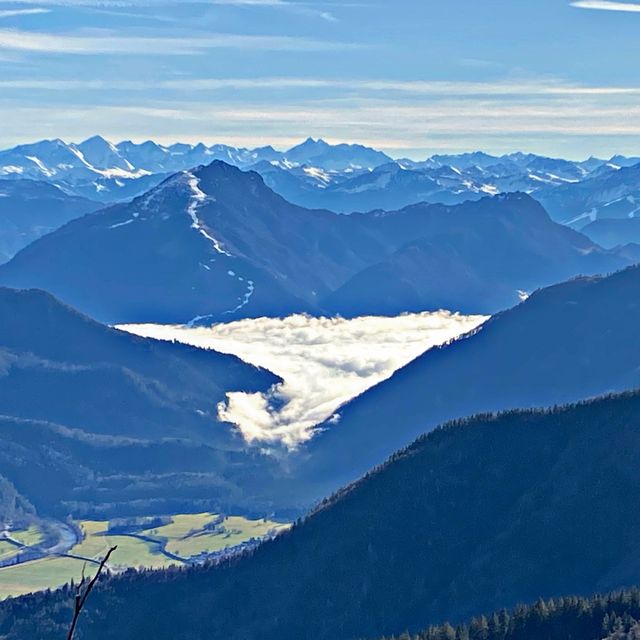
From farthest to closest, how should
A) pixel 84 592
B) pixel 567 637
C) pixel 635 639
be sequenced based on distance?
pixel 567 637, pixel 635 639, pixel 84 592

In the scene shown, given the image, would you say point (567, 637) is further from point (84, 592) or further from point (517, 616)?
point (84, 592)

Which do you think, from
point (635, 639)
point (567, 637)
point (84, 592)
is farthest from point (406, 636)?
point (84, 592)

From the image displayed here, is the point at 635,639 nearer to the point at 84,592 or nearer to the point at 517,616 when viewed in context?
the point at 517,616

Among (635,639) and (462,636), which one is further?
(462,636)

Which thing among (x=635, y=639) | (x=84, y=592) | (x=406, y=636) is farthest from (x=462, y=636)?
(x=84, y=592)

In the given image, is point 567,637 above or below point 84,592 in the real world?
below

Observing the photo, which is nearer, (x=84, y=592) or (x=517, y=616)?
(x=84, y=592)

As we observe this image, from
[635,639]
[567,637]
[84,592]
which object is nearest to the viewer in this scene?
[84,592]
